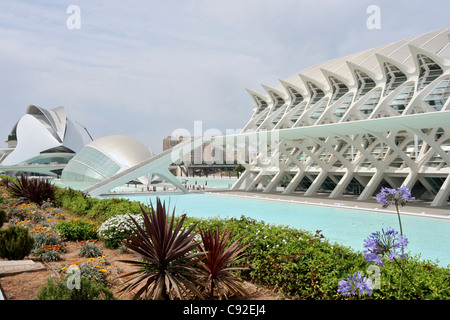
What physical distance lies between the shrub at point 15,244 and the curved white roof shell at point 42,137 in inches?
2680

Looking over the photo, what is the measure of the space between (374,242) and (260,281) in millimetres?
3277

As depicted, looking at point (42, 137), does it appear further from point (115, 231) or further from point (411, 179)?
point (115, 231)

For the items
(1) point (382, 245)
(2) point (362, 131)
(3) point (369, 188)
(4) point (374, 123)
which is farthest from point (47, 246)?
(3) point (369, 188)

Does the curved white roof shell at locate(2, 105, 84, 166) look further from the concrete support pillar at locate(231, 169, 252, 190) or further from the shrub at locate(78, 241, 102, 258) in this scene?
the shrub at locate(78, 241, 102, 258)

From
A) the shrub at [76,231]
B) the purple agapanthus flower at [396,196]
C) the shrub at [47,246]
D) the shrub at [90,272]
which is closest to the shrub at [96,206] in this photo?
the shrub at [76,231]

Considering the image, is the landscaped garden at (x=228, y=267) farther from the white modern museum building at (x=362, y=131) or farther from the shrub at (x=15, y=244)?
the white modern museum building at (x=362, y=131)

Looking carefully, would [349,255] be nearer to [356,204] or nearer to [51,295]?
[51,295]

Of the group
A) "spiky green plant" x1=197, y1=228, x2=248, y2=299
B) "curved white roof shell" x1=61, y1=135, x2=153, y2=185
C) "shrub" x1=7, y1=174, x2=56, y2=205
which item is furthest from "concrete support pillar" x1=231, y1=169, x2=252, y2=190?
"spiky green plant" x1=197, y1=228, x2=248, y2=299

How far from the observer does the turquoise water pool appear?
36.2ft

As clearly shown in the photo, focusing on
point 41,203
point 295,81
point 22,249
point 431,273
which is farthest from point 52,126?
point 431,273

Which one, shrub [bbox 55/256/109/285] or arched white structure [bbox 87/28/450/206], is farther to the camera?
arched white structure [bbox 87/28/450/206]

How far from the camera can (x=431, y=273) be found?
4844mm

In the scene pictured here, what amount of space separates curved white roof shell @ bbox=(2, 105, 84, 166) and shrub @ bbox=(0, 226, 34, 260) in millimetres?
68061

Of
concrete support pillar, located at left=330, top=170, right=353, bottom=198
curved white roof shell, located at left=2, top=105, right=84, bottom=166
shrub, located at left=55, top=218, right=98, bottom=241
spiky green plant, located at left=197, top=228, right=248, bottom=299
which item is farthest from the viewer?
Answer: curved white roof shell, located at left=2, top=105, right=84, bottom=166
